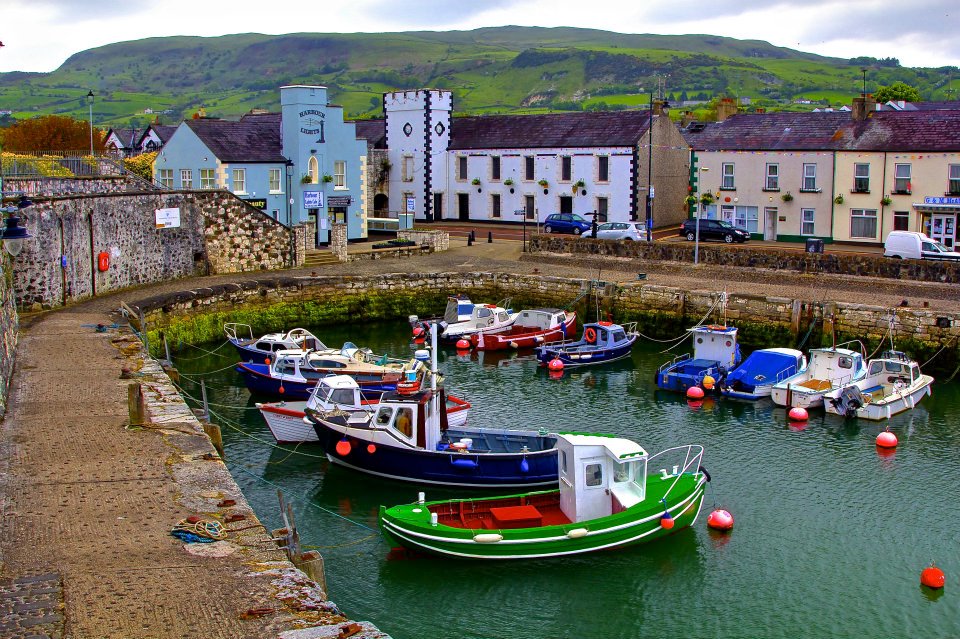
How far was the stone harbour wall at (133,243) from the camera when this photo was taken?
30750 mm

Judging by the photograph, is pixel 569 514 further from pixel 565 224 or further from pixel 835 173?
pixel 565 224

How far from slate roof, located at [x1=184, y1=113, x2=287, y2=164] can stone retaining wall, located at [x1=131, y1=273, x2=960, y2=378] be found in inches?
371

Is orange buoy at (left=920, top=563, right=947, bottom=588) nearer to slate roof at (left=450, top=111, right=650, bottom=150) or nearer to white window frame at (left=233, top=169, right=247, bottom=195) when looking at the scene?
white window frame at (left=233, top=169, right=247, bottom=195)

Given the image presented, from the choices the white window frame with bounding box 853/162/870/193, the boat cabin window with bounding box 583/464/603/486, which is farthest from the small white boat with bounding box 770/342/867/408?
the white window frame with bounding box 853/162/870/193

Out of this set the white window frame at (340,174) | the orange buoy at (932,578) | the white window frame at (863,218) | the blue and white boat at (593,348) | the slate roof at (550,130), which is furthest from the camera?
the slate roof at (550,130)

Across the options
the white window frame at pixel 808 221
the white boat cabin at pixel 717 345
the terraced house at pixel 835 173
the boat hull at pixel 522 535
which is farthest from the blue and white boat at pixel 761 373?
the white window frame at pixel 808 221

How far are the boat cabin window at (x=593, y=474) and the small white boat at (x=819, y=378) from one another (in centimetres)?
1035

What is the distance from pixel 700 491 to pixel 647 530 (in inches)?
59.3

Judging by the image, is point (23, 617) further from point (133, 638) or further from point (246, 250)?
point (246, 250)

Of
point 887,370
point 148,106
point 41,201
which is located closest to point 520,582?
point 887,370

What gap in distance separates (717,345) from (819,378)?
3514 mm

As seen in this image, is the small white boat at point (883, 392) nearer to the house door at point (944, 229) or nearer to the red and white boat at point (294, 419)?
the red and white boat at point (294, 419)

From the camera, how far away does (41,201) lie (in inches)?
1201

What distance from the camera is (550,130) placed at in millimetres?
55281
